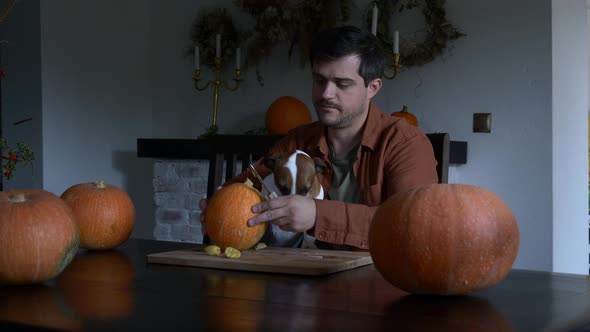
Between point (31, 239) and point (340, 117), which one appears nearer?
point (31, 239)

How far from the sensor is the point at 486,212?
0.80 meters

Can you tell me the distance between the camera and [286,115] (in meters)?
3.31

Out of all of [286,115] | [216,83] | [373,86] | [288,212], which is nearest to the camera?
[288,212]

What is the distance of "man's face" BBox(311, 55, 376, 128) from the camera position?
1.71m

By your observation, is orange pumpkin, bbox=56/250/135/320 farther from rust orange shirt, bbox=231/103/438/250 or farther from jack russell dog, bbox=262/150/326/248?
rust orange shirt, bbox=231/103/438/250

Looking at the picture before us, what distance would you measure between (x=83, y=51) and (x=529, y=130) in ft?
8.22

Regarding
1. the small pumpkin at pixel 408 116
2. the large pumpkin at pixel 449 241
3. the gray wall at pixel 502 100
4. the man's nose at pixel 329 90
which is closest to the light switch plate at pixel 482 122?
the gray wall at pixel 502 100

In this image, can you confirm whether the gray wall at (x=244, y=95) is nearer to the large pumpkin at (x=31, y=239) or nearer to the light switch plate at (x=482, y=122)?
the light switch plate at (x=482, y=122)

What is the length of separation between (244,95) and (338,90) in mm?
2176

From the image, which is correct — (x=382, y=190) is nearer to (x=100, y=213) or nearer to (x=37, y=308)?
(x=100, y=213)

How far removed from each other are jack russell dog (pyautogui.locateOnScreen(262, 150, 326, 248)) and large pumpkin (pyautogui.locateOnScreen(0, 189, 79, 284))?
617mm

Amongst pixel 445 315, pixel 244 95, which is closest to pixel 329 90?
pixel 445 315

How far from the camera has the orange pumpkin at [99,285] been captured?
2.44 feet

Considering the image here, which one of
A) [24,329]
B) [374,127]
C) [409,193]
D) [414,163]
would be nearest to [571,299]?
[409,193]
